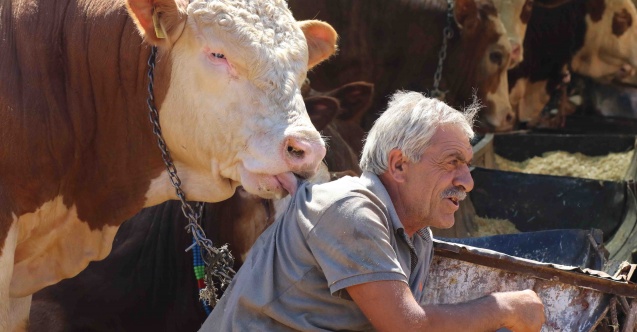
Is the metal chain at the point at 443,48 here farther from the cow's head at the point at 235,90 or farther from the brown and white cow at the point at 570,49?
the cow's head at the point at 235,90

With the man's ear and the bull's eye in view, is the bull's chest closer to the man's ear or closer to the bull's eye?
the man's ear

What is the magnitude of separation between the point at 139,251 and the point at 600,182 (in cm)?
312

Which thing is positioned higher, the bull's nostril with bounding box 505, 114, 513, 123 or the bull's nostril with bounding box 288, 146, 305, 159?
the bull's nostril with bounding box 288, 146, 305, 159

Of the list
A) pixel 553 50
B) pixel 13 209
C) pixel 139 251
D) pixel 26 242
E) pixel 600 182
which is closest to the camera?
pixel 13 209

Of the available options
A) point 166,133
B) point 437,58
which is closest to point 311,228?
point 166,133

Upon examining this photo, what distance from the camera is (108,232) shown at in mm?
4109

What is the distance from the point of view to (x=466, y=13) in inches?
298

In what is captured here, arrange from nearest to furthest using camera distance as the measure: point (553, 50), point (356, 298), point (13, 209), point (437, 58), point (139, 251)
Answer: point (356, 298) → point (13, 209) → point (139, 251) → point (437, 58) → point (553, 50)

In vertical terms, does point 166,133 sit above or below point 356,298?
above

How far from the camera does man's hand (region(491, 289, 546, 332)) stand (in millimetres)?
3195

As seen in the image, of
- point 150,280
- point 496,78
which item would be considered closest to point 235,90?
point 150,280

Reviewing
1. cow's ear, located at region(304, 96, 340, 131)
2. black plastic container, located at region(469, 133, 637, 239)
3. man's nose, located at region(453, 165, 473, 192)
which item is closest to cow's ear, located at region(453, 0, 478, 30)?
black plastic container, located at region(469, 133, 637, 239)

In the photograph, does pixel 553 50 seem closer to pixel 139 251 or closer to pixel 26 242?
pixel 139 251

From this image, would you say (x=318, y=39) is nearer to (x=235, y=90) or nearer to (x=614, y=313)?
(x=235, y=90)
